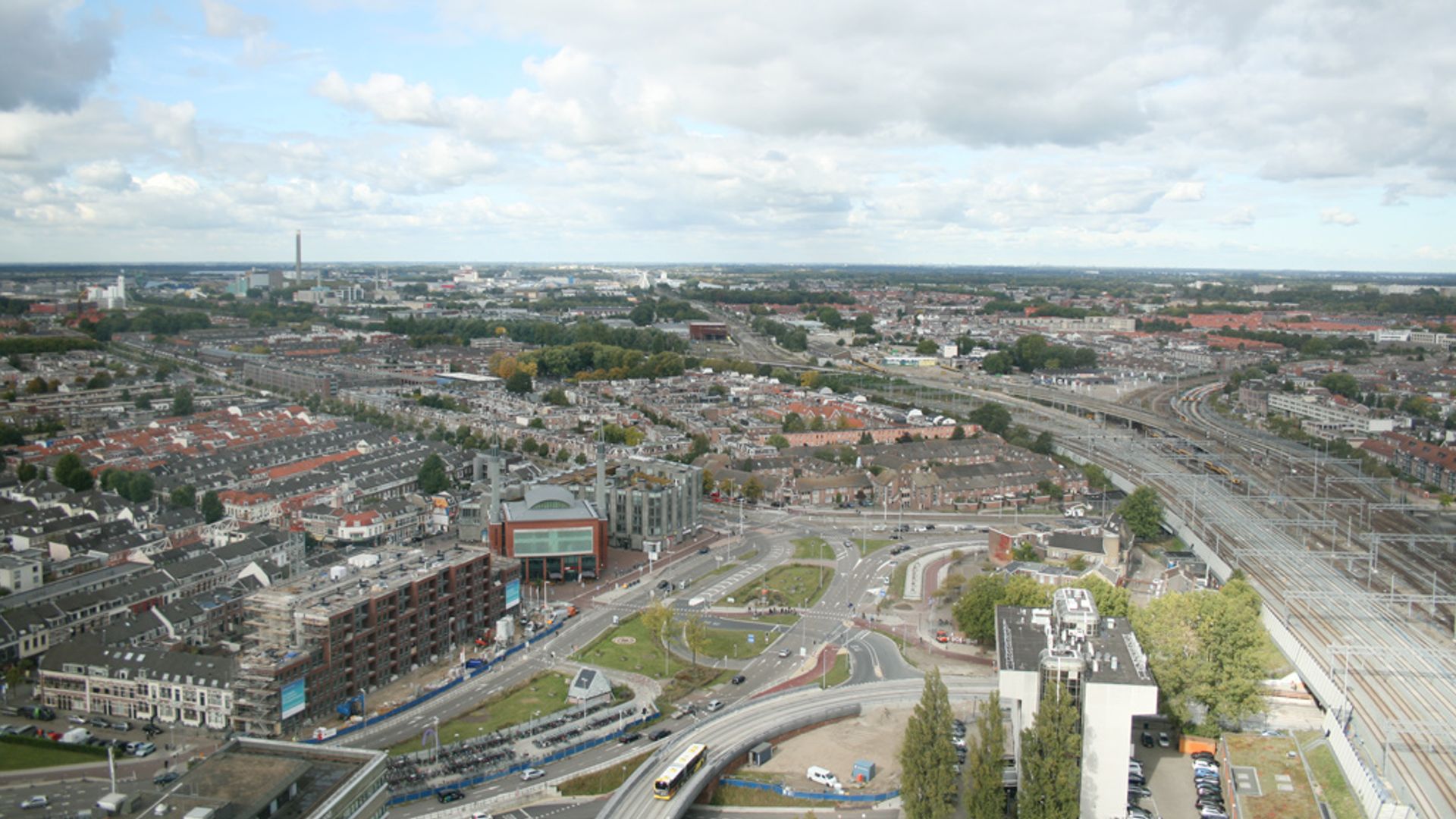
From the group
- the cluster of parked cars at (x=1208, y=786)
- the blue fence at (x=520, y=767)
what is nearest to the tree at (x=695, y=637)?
the blue fence at (x=520, y=767)

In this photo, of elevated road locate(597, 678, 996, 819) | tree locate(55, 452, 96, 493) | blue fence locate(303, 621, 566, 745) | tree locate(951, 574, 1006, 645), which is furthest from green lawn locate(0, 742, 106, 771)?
Result: tree locate(55, 452, 96, 493)

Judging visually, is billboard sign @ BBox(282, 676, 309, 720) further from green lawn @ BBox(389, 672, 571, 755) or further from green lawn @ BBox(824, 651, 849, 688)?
green lawn @ BBox(824, 651, 849, 688)

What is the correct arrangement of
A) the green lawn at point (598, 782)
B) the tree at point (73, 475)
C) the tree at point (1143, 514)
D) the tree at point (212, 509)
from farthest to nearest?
the tree at point (73, 475) < the tree at point (1143, 514) < the tree at point (212, 509) < the green lawn at point (598, 782)

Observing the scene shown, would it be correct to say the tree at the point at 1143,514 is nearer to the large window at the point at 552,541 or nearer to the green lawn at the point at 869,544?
the green lawn at the point at 869,544

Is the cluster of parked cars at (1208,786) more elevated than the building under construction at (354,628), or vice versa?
the building under construction at (354,628)

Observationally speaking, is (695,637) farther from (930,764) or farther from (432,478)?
(432,478)

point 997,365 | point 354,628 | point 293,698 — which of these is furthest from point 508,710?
point 997,365
